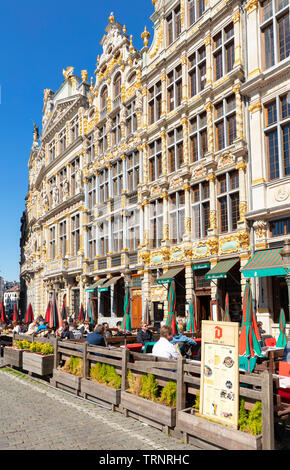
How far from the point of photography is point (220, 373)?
5.83 meters

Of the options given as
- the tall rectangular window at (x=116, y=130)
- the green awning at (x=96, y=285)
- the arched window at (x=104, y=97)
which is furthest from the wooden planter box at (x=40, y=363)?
the arched window at (x=104, y=97)

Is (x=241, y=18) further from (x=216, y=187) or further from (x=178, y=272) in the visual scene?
(x=178, y=272)

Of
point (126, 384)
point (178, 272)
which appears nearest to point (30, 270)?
point (178, 272)

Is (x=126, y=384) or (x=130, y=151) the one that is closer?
(x=126, y=384)

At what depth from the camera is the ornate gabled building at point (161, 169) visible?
64.7 feet

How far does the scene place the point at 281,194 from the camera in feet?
55.2

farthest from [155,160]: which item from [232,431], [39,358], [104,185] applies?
[232,431]

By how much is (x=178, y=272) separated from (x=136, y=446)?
16006 millimetres

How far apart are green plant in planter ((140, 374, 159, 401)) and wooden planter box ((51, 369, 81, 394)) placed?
2.68m

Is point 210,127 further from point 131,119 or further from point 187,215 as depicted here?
point 131,119

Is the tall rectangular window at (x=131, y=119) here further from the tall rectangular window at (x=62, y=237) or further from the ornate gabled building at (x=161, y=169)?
the tall rectangular window at (x=62, y=237)

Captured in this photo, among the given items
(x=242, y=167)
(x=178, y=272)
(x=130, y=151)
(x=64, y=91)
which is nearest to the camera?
(x=242, y=167)

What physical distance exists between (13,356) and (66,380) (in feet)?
14.3

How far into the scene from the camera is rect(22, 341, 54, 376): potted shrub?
1127 centimetres
